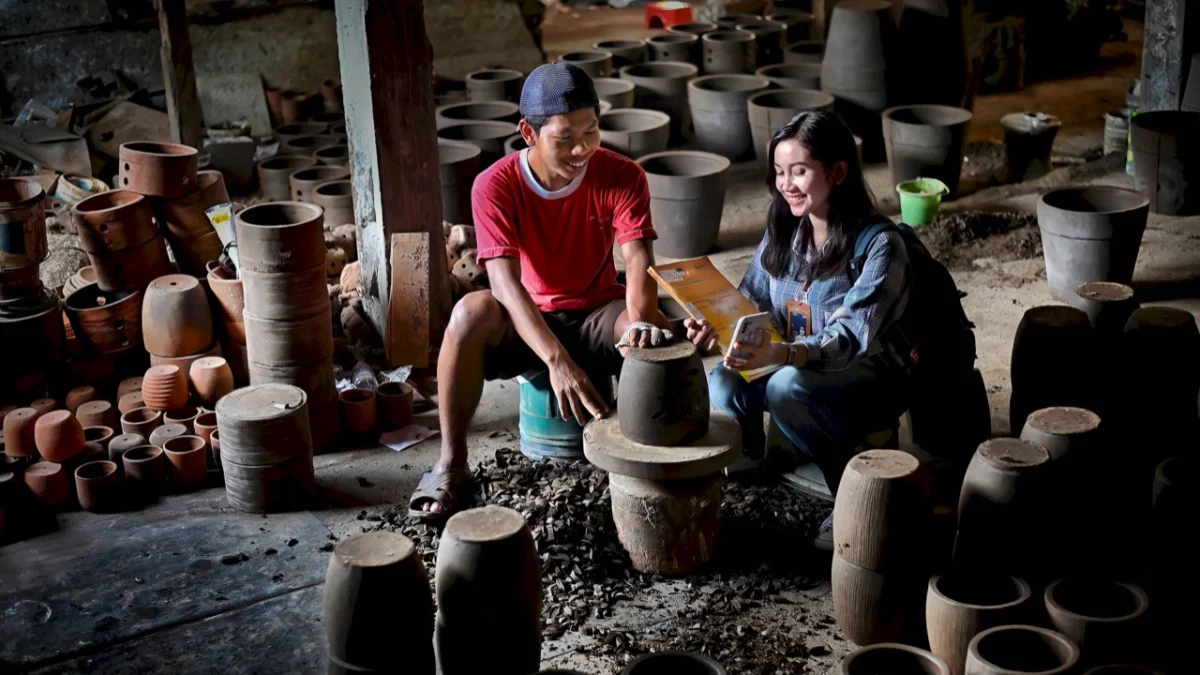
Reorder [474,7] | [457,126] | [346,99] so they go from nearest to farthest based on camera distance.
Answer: [346,99] < [457,126] < [474,7]

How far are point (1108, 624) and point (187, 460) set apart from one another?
3.18 m

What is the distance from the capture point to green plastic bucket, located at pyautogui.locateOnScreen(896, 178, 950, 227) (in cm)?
747

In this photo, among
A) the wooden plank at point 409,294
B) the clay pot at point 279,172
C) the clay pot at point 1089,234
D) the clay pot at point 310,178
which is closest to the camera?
the wooden plank at point 409,294

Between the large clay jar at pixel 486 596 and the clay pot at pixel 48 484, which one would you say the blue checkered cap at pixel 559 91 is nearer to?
the large clay jar at pixel 486 596

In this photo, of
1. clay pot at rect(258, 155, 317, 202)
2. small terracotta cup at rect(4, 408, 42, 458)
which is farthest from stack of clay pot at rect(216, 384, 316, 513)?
clay pot at rect(258, 155, 317, 202)

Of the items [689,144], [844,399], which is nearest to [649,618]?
[844,399]

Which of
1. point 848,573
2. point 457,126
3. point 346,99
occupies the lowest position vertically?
point 848,573

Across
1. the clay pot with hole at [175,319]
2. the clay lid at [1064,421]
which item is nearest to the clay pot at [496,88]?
the clay pot with hole at [175,319]

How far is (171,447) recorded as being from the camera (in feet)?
15.6

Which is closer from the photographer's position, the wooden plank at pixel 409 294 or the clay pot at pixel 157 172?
the clay pot at pixel 157 172

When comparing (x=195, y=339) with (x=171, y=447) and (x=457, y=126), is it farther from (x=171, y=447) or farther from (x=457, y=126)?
(x=457, y=126)

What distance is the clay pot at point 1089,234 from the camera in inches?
238

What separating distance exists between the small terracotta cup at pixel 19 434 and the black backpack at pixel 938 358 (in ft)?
10.1

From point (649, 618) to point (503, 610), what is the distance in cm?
81
